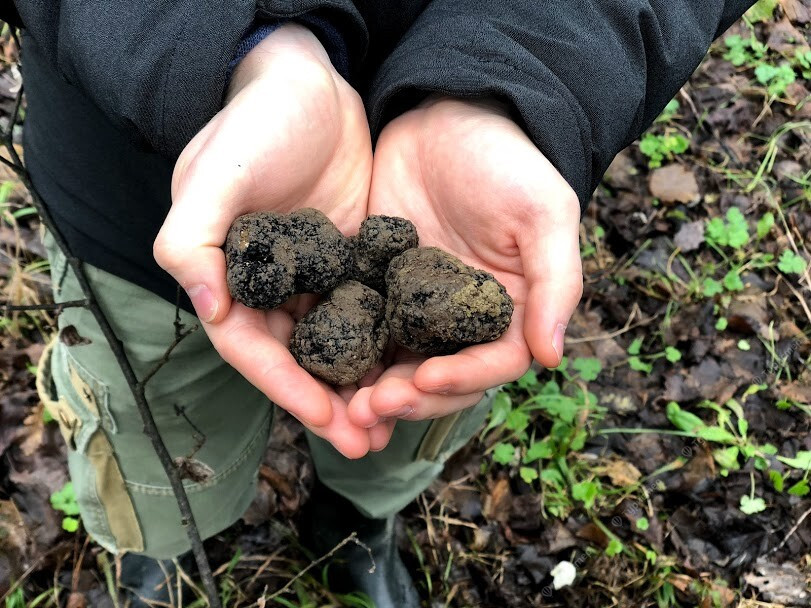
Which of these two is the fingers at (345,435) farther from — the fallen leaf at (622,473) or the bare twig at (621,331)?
the bare twig at (621,331)

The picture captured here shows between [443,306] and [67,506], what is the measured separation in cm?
208

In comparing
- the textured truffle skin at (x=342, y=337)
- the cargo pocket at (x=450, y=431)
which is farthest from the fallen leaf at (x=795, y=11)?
the textured truffle skin at (x=342, y=337)

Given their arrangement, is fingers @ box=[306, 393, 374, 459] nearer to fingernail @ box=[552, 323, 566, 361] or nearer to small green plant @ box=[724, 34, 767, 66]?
fingernail @ box=[552, 323, 566, 361]

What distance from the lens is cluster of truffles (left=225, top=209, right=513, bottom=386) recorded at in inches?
70.0

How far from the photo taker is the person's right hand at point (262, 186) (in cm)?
160

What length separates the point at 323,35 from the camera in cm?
197

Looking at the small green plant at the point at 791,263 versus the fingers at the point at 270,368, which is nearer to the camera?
the fingers at the point at 270,368

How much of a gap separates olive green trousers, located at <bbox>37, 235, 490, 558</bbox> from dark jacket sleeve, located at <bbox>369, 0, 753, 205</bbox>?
103 cm

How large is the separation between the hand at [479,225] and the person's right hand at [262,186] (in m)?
0.16

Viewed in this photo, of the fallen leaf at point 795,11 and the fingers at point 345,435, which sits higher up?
the fingers at point 345,435

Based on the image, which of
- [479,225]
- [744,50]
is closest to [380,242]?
[479,225]

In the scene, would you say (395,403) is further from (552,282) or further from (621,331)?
(621,331)

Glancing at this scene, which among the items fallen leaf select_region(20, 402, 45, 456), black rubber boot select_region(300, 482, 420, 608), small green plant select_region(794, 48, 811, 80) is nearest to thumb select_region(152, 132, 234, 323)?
black rubber boot select_region(300, 482, 420, 608)

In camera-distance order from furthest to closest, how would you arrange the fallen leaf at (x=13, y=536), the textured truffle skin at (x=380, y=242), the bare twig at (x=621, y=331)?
the bare twig at (x=621, y=331)
the fallen leaf at (x=13, y=536)
the textured truffle skin at (x=380, y=242)
